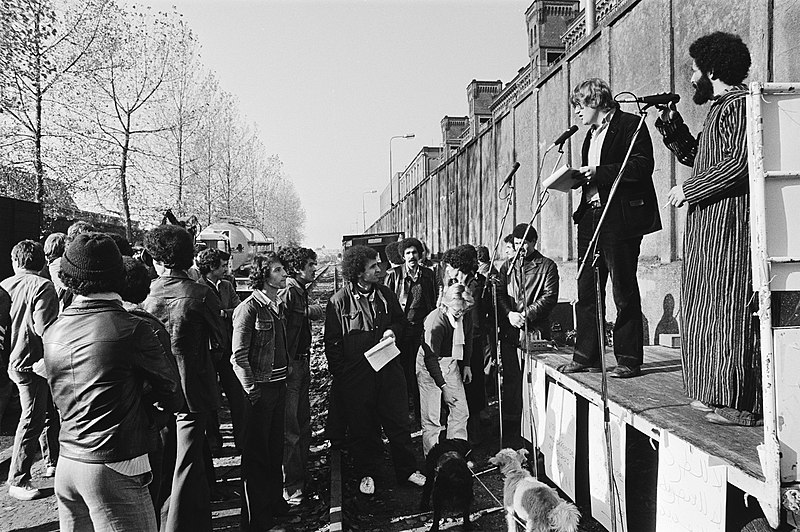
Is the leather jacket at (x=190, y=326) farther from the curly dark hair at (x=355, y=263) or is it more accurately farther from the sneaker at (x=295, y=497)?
the curly dark hair at (x=355, y=263)

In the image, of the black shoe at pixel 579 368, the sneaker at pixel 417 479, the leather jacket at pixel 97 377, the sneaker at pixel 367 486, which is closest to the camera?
the leather jacket at pixel 97 377

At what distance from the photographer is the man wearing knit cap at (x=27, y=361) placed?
5336 mm

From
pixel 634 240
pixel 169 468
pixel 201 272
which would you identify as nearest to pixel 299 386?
pixel 169 468

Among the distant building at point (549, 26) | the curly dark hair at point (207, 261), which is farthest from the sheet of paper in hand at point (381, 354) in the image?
the distant building at point (549, 26)

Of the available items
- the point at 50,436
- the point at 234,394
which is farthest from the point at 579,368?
the point at 50,436

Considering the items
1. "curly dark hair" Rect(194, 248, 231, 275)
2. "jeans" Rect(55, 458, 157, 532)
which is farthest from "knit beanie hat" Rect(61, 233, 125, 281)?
"curly dark hair" Rect(194, 248, 231, 275)

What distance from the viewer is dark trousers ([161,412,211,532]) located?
407cm

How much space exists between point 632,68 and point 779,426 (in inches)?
298

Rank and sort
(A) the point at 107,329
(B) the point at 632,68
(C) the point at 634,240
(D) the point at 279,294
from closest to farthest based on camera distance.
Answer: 1. (A) the point at 107,329
2. (C) the point at 634,240
3. (D) the point at 279,294
4. (B) the point at 632,68

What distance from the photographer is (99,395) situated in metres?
2.78

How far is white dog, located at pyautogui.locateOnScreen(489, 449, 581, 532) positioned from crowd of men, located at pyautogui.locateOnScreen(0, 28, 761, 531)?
935 mm

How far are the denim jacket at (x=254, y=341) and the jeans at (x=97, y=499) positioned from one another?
1.65 meters

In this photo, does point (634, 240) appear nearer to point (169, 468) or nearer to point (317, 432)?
point (169, 468)

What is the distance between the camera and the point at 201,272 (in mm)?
6730
